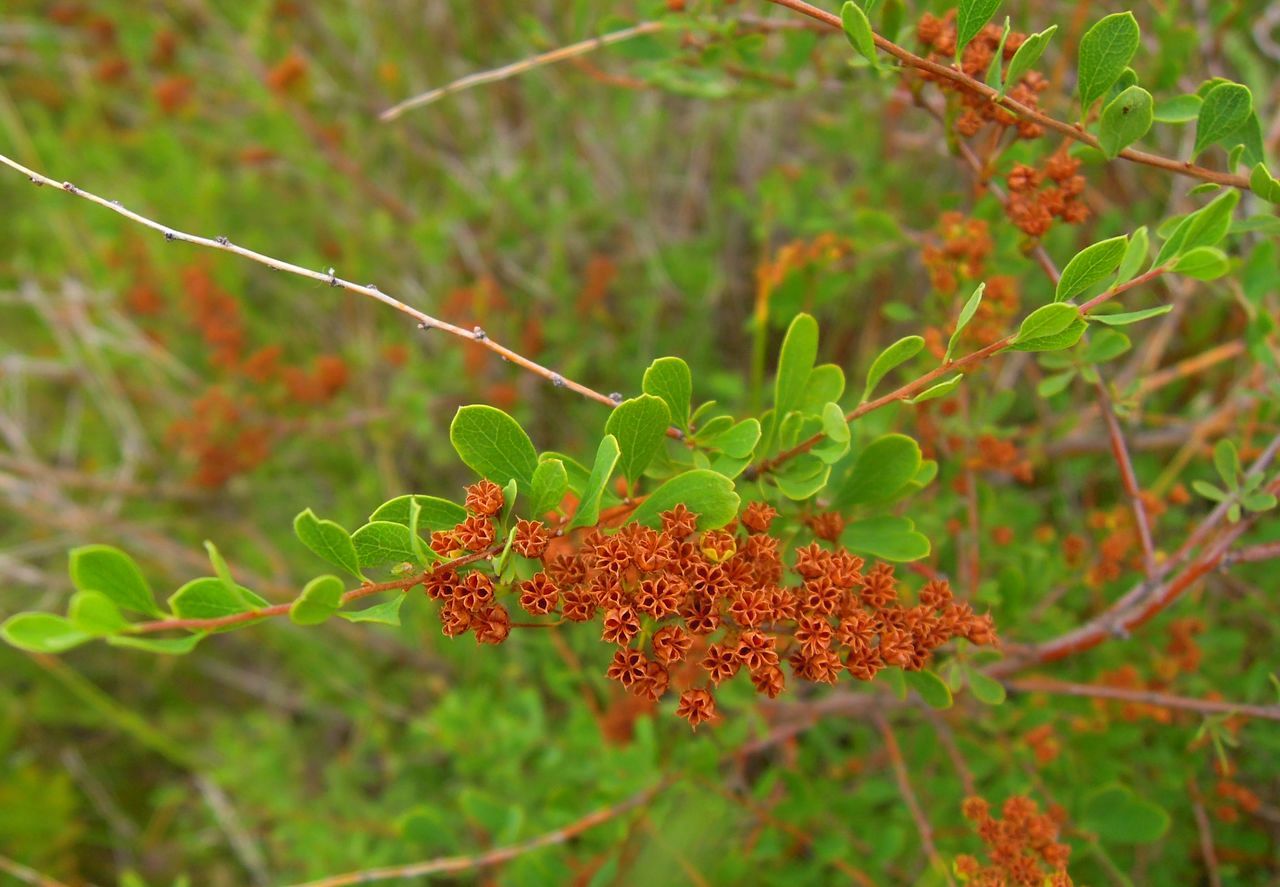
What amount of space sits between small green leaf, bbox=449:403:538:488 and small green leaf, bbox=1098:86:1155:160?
725mm

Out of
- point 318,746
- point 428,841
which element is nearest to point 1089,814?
point 428,841

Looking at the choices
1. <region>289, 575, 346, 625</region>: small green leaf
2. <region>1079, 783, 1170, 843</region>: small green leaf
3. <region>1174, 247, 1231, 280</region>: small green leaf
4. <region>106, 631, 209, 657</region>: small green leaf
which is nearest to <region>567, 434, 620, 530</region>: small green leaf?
<region>289, 575, 346, 625</region>: small green leaf

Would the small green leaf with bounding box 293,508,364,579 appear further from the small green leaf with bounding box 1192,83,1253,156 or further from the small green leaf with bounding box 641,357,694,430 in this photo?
the small green leaf with bounding box 1192,83,1253,156

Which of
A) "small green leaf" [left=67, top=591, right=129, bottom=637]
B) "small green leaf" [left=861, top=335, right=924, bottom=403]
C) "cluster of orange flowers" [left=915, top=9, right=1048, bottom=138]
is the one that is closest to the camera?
"small green leaf" [left=67, top=591, right=129, bottom=637]

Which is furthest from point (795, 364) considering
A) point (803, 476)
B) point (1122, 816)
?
point (1122, 816)

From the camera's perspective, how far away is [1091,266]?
88cm

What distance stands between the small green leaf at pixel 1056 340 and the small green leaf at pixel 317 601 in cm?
67

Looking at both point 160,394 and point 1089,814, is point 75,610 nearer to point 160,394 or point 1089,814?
point 1089,814

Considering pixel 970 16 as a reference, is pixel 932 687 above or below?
below

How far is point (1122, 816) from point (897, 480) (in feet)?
2.47

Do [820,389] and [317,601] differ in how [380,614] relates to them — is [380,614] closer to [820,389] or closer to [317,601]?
[317,601]

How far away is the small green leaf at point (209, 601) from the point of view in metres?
0.76

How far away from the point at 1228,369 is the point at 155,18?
406cm

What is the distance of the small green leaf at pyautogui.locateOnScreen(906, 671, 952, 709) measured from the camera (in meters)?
1.01
